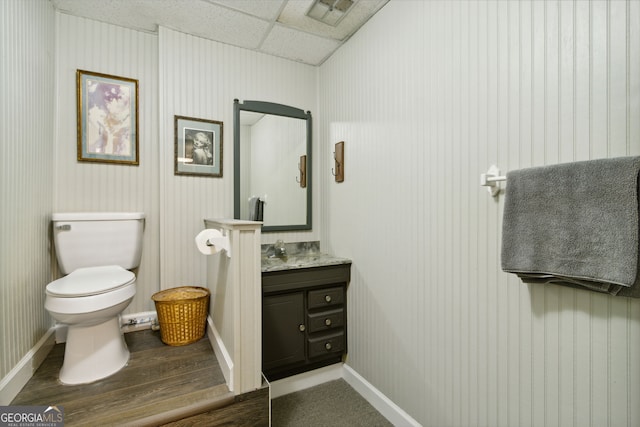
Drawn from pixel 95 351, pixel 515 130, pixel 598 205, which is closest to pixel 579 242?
pixel 598 205

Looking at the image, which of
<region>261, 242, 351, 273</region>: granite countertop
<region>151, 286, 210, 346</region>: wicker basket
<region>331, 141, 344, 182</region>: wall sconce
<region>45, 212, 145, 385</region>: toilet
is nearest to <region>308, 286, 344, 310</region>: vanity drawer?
<region>261, 242, 351, 273</region>: granite countertop

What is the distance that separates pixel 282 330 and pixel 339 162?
49.2 inches

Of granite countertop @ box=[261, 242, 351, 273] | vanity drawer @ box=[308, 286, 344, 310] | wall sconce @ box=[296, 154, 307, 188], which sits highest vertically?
wall sconce @ box=[296, 154, 307, 188]

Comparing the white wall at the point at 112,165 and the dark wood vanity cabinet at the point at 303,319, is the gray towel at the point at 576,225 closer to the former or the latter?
the dark wood vanity cabinet at the point at 303,319

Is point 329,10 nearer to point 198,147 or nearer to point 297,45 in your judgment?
point 297,45

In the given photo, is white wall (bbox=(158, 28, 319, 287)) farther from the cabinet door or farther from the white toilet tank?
the cabinet door

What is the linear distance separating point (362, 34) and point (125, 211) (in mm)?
2068

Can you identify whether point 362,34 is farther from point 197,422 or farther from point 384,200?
point 197,422

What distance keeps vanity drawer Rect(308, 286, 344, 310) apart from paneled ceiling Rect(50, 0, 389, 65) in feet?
6.01

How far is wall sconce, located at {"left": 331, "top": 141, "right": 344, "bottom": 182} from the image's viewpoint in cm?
218

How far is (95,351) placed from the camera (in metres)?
1.55

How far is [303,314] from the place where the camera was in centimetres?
196

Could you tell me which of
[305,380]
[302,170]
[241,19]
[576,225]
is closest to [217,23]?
[241,19]

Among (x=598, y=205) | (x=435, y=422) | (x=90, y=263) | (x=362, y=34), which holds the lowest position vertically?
(x=435, y=422)
